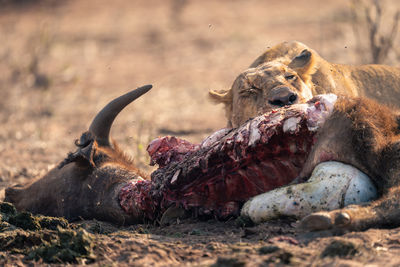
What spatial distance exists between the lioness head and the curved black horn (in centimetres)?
107

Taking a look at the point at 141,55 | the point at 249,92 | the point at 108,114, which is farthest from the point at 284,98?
the point at 141,55

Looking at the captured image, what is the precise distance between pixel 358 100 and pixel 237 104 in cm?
213

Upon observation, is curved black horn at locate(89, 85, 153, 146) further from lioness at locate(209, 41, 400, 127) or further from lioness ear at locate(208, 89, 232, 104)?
lioness ear at locate(208, 89, 232, 104)

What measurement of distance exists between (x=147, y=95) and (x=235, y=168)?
7.08 meters

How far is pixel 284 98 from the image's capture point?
16.6ft

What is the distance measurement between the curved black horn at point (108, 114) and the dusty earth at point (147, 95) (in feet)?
2.79

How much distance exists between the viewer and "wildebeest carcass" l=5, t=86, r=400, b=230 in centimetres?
364

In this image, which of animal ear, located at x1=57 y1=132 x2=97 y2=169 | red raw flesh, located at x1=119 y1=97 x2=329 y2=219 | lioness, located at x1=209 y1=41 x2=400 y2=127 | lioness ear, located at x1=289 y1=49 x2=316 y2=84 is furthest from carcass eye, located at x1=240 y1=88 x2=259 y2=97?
animal ear, located at x1=57 y1=132 x2=97 y2=169

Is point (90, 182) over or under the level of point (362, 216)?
over

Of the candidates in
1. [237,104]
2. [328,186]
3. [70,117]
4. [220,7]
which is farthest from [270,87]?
[220,7]

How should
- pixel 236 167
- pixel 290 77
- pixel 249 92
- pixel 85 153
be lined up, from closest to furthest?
pixel 236 167 < pixel 85 153 < pixel 290 77 < pixel 249 92

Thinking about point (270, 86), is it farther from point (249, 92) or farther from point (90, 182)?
point (90, 182)

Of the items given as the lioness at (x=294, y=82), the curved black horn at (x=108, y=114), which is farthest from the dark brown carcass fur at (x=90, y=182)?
the lioness at (x=294, y=82)

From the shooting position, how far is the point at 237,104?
5961 millimetres
